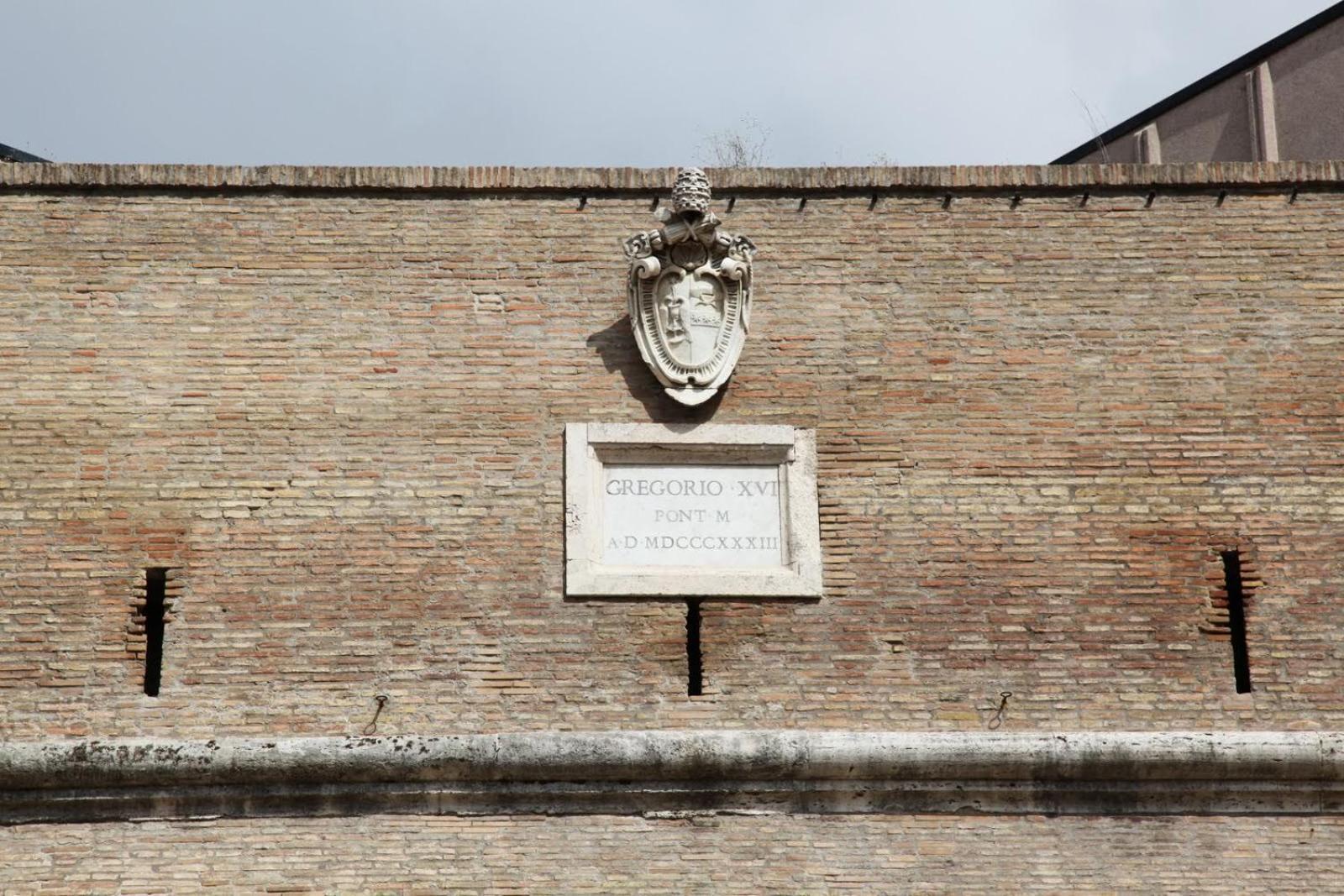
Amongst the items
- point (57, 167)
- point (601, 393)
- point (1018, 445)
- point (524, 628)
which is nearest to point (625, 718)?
point (524, 628)

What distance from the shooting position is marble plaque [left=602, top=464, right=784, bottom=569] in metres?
12.4

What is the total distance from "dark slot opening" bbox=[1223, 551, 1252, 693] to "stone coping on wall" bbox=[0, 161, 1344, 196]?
212 cm

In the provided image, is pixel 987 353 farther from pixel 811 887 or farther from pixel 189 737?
pixel 189 737

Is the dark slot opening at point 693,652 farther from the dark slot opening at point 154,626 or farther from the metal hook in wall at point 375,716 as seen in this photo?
the dark slot opening at point 154,626

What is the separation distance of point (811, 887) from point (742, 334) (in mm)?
2886

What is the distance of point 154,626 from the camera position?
40.0ft

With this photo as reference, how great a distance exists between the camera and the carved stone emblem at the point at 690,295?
1264cm

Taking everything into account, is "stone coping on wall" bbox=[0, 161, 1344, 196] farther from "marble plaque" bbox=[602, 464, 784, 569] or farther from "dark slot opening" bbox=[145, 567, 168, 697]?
"dark slot opening" bbox=[145, 567, 168, 697]

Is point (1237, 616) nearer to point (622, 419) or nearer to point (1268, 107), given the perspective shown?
point (622, 419)

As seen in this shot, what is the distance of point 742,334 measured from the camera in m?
12.8

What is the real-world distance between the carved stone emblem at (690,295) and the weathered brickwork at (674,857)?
7.51 feet

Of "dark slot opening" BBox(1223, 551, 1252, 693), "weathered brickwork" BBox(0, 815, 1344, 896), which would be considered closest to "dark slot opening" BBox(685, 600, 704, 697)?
"weathered brickwork" BBox(0, 815, 1344, 896)

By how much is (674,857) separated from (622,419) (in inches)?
89.4

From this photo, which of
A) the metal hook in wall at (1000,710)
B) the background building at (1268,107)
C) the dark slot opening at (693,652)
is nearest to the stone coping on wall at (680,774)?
the metal hook in wall at (1000,710)
